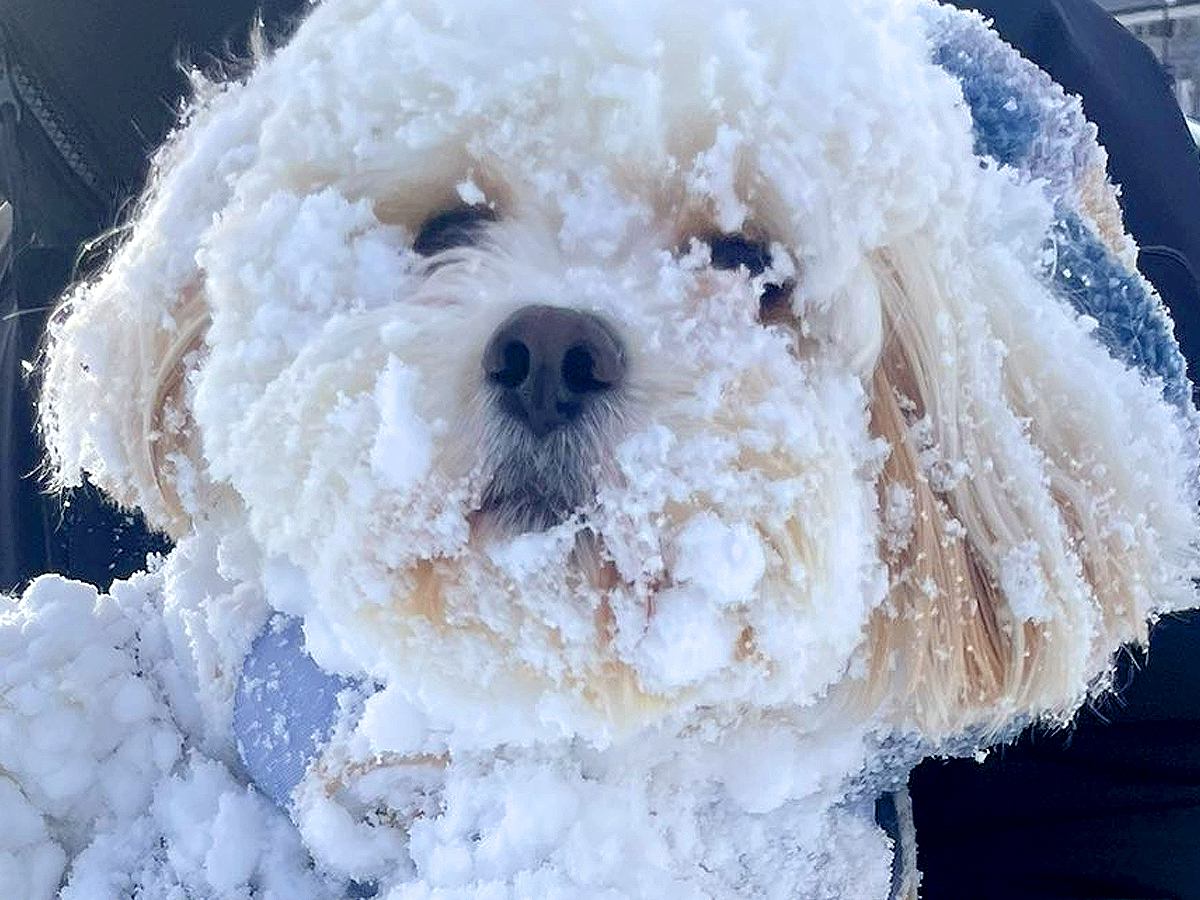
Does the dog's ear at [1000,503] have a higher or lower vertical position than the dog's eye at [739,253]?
lower

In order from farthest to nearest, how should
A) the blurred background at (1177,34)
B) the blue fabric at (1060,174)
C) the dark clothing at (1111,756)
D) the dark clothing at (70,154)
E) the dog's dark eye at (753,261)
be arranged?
the blurred background at (1177,34) → the dark clothing at (70,154) → the dark clothing at (1111,756) → the blue fabric at (1060,174) → the dog's dark eye at (753,261)

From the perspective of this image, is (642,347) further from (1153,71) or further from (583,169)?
(1153,71)

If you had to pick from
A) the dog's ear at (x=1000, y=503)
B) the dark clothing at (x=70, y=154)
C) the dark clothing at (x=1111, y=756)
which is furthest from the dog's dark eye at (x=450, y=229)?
the dark clothing at (x=1111, y=756)

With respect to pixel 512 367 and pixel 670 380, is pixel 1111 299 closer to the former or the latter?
pixel 670 380

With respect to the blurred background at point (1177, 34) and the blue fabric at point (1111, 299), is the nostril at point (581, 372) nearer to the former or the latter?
the blue fabric at point (1111, 299)

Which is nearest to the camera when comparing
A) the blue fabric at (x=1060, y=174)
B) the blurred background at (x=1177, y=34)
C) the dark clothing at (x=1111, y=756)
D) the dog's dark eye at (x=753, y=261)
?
the dog's dark eye at (x=753, y=261)

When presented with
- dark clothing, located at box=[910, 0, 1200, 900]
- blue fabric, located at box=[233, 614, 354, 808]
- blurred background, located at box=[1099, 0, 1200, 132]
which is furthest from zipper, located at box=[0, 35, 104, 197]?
blurred background, located at box=[1099, 0, 1200, 132]

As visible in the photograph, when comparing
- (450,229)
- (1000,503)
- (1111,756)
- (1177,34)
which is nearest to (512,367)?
(450,229)

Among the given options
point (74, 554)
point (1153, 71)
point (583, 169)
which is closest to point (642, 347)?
point (583, 169)
